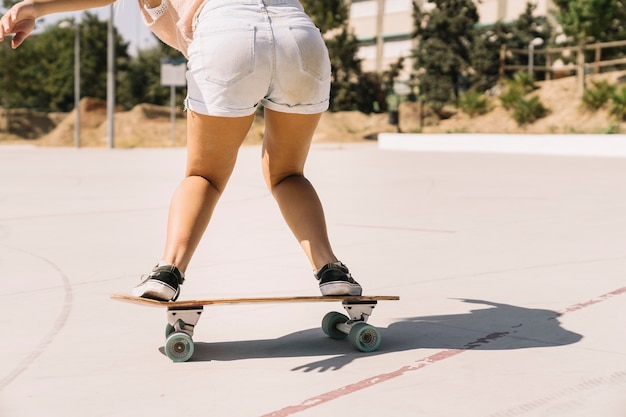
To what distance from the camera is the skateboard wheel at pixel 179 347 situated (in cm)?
355

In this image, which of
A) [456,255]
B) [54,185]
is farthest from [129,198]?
[456,255]

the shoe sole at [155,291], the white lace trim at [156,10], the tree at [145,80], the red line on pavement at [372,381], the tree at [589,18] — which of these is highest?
the tree at [589,18]

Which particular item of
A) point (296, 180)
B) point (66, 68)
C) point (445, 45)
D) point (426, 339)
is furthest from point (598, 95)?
point (66, 68)

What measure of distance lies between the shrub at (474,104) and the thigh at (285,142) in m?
32.4

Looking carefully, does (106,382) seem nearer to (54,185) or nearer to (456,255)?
(456,255)

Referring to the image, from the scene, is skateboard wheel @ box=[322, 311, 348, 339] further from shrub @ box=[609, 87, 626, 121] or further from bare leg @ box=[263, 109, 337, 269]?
shrub @ box=[609, 87, 626, 121]

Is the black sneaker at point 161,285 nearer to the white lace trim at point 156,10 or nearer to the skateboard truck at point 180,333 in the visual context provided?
the skateboard truck at point 180,333

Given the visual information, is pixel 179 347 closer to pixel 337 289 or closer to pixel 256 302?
pixel 256 302

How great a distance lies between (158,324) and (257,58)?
140 centimetres

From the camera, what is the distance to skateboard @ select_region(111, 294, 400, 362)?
355 cm

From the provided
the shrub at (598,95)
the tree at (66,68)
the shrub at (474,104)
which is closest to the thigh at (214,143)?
the shrub at (598,95)

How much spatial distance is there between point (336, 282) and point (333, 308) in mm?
966

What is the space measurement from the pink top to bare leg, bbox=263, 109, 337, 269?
448 mm

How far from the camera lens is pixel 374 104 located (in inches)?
2120
